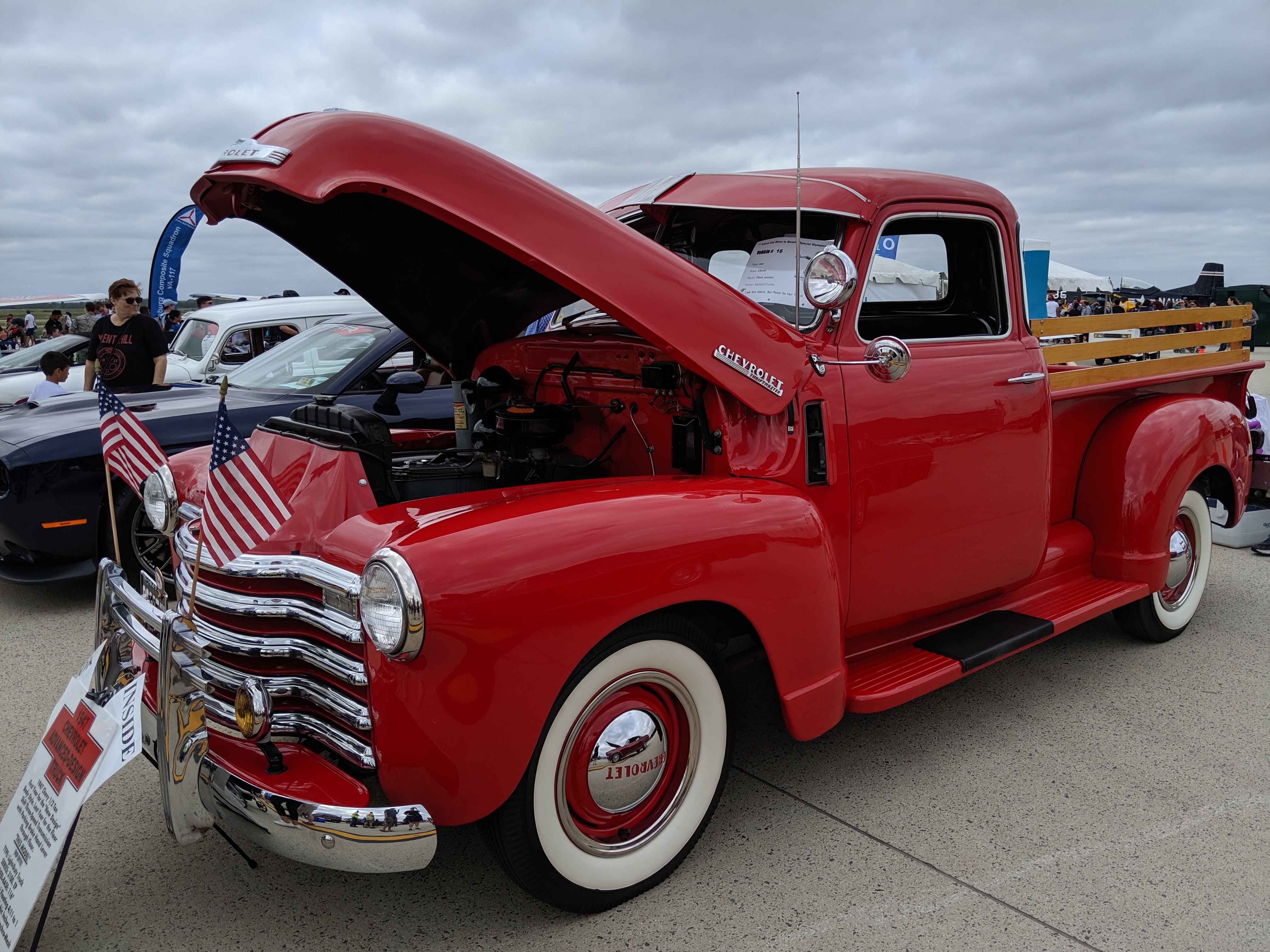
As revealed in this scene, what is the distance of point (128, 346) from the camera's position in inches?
266

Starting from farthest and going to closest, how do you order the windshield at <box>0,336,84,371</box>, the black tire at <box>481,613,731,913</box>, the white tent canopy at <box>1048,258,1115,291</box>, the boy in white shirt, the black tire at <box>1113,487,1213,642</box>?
1. the white tent canopy at <box>1048,258,1115,291</box>
2. the windshield at <box>0,336,84,371</box>
3. the boy in white shirt
4. the black tire at <box>1113,487,1213,642</box>
5. the black tire at <box>481,613,731,913</box>

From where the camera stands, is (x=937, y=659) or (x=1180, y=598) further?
(x=1180, y=598)

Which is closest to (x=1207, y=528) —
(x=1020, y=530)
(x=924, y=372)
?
(x=1020, y=530)

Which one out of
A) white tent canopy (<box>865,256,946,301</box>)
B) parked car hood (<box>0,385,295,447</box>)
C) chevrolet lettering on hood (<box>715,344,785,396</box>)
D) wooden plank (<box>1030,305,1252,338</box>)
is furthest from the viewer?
parked car hood (<box>0,385,295,447</box>)

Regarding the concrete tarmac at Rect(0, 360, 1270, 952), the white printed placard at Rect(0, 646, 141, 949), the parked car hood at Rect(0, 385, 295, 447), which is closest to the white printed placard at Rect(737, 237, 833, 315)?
the concrete tarmac at Rect(0, 360, 1270, 952)

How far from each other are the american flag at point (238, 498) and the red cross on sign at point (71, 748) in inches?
20.0

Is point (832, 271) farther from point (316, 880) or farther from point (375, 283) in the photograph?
point (316, 880)

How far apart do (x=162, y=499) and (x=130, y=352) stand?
14.3ft

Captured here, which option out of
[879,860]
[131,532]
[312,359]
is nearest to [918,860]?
[879,860]

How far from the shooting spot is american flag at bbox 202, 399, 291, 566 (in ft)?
7.95

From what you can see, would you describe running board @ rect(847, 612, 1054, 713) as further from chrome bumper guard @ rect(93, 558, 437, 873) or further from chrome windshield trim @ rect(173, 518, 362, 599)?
chrome windshield trim @ rect(173, 518, 362, 599)

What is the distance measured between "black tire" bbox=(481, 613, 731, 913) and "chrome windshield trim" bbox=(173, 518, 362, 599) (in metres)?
0.59

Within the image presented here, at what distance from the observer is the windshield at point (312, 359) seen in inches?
231

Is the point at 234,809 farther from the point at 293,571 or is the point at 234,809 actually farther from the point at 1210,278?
the point at 1210,278
